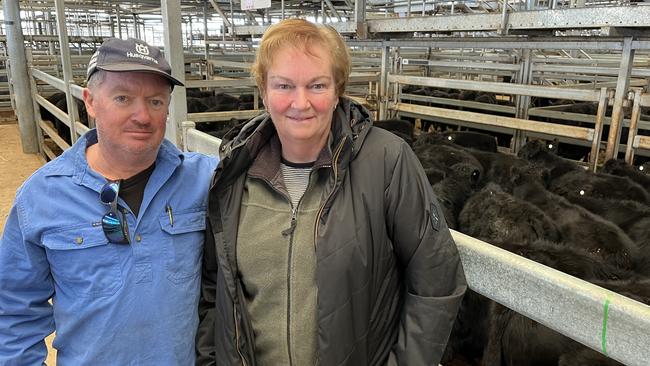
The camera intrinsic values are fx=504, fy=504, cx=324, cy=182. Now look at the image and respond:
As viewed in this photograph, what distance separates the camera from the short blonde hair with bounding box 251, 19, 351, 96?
1476mm

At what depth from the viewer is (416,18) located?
206 inches

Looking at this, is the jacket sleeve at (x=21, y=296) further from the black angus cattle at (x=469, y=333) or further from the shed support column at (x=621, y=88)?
the shed support column at (x=621, y=88)

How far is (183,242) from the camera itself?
1.67 meters

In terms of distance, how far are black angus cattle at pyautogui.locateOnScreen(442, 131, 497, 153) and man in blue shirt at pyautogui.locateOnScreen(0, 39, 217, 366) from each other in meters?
6.66

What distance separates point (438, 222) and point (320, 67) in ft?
1.84

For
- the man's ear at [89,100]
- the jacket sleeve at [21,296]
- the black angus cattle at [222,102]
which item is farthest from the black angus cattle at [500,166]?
the black angus cattle at [222,102]

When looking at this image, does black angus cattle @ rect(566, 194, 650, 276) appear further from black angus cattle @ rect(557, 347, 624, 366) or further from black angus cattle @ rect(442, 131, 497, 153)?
black angus cattle @ rect(442, 131, 497, 153)

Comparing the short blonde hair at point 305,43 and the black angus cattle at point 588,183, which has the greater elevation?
the short blonde hair at point 305,43

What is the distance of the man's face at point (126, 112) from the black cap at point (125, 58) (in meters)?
0.04

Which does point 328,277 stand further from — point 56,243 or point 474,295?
point 474,295

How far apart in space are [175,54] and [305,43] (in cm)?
233

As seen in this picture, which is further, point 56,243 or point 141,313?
point 141,313

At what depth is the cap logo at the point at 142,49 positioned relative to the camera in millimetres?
1605

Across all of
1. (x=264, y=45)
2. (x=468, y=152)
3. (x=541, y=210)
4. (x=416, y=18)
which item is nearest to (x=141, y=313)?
(x=264, y=45)
